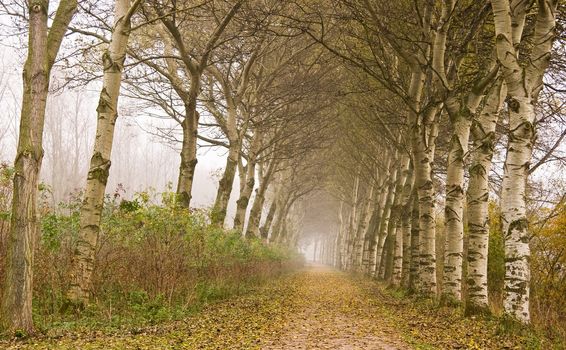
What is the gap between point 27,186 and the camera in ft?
18.9

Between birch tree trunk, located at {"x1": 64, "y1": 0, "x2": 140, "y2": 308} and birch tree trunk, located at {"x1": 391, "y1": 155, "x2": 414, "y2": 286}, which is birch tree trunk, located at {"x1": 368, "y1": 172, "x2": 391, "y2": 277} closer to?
birch tree trunk, located at {"x1": 391, "y1": 155, "x2": 414, "y2": 286}

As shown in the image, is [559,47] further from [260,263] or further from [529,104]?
[260,263]

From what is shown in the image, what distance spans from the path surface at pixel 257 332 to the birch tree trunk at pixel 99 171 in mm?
1263

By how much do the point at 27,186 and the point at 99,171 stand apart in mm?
1804

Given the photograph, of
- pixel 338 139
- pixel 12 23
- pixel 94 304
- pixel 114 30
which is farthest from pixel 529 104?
pixel 338 139

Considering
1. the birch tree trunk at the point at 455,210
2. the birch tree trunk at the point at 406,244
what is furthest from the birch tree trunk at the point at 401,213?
the birch tree trunk at the point at 455,210

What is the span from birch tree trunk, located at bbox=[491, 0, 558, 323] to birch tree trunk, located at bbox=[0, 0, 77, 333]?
6.77 m

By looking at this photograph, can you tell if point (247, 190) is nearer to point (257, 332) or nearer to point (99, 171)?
point (99, 171)

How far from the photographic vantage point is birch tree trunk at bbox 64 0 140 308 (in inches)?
285

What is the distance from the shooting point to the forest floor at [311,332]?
5930mm

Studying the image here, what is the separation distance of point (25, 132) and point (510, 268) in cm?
714

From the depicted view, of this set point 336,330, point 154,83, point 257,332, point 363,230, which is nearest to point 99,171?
point 257,332

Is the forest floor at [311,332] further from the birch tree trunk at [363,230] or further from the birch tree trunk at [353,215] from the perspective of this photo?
the birch tree trunk at [363,230]

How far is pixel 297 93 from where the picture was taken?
1855cm
